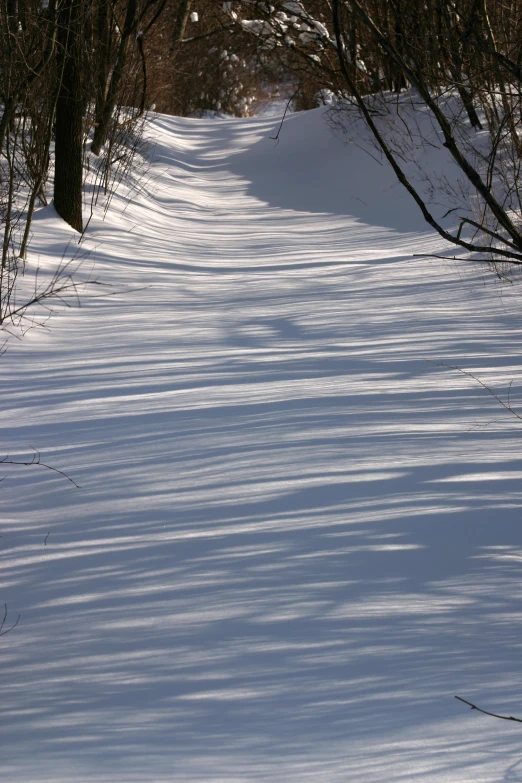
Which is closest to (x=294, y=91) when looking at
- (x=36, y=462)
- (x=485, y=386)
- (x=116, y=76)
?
(x=116, y=76)

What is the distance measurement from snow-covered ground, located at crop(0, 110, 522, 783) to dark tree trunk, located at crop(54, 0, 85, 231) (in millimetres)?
1827

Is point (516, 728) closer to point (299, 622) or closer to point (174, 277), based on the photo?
point (299, 622)

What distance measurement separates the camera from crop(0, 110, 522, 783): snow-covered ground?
6.50 ft

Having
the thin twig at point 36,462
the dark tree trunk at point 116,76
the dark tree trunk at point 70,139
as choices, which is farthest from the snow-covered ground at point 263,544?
the dark tree trunk at point 116,76

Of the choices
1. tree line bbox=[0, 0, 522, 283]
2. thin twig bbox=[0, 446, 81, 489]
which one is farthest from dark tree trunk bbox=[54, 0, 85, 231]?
thin twig bbox=[0, 446, 81, 489]

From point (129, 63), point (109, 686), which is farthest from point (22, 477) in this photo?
point (129, 63)

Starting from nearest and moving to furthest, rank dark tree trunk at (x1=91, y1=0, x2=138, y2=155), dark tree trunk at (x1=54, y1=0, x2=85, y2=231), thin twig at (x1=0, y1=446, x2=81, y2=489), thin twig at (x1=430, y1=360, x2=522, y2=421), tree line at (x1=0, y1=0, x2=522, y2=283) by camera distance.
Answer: tree line at (x1=0, y1=0, x2=522, y2=283), thin twig at (x1=0, y1=446, x2=81, y2=489), thin twig at (x1=430, y1=360, x2=522, y2=421), dark tree trunk at (x1=54, y1=0, x2=85, y2=231), dark tree trunk at (x1=91, y1=0, x2=138, y2=155)

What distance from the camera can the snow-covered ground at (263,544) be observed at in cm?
198

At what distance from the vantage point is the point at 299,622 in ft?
7.99

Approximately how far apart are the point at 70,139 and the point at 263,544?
236 inches

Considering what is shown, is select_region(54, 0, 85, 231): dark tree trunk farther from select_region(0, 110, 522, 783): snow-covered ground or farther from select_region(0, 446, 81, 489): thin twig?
select_region(0, 446, 81, 489): thin twig

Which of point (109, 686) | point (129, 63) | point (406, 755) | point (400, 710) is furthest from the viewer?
point (129, 63)

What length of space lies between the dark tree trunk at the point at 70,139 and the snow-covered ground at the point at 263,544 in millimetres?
1827

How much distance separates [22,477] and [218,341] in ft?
7.15
